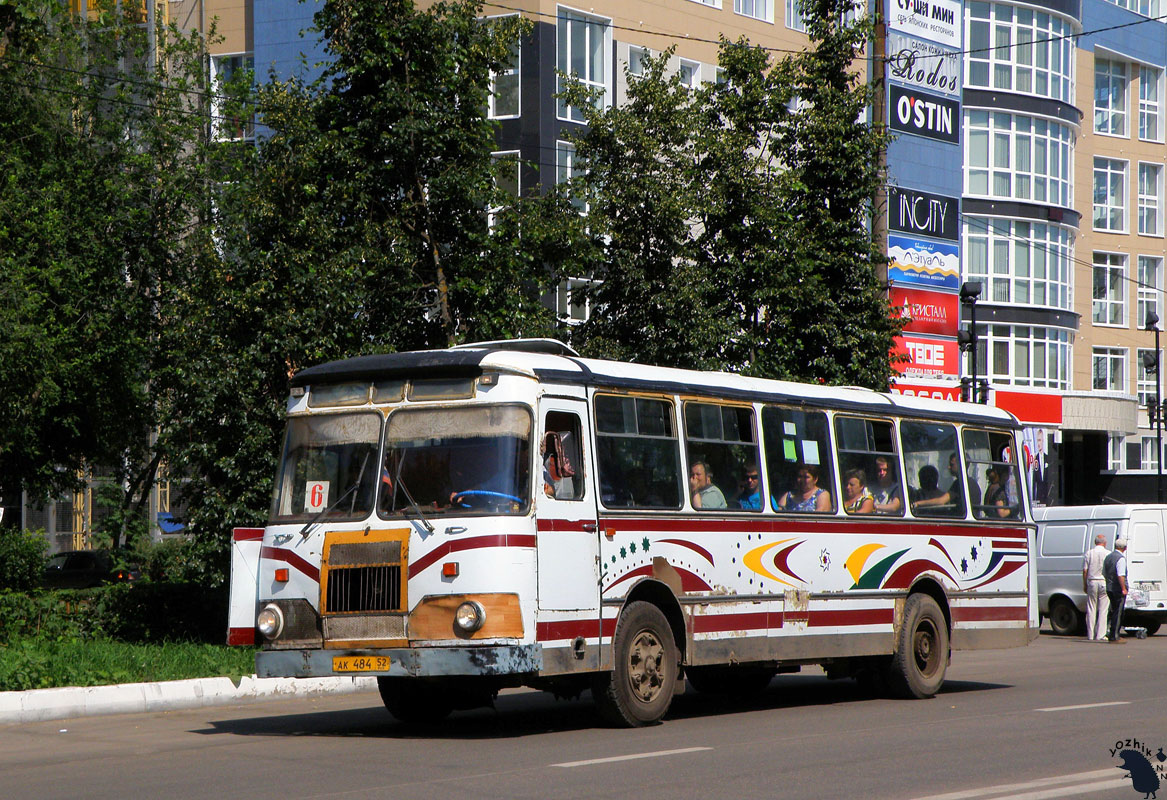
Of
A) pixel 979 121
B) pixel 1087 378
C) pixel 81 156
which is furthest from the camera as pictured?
pixel 1087 378

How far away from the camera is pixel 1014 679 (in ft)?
60.9

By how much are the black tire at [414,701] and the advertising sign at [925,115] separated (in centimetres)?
2049

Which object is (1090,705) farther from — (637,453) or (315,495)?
(315,495)

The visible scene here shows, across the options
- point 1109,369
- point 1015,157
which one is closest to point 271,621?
point 1015,157

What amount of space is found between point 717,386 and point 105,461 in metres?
20.1

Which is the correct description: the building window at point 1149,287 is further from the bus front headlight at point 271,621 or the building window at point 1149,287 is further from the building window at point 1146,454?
the bus front headlight at point 271,621

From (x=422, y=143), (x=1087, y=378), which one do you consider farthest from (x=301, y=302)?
(x=1087, y=378)

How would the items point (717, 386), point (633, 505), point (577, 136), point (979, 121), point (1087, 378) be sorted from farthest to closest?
1. point (1087, 378)
2. point (979, 121)
3. point (577, 136)
4. point (717, 386)
5. point (633, 505)

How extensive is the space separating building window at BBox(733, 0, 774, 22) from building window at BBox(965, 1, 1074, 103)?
28.9ft

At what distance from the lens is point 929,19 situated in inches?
1247

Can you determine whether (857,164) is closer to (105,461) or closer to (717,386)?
(717,386)

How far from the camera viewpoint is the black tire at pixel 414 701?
44.7ft

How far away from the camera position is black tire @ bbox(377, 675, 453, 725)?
13.6 m

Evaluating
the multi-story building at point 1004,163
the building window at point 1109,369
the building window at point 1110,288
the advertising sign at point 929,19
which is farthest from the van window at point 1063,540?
the building window at point 1110,288
